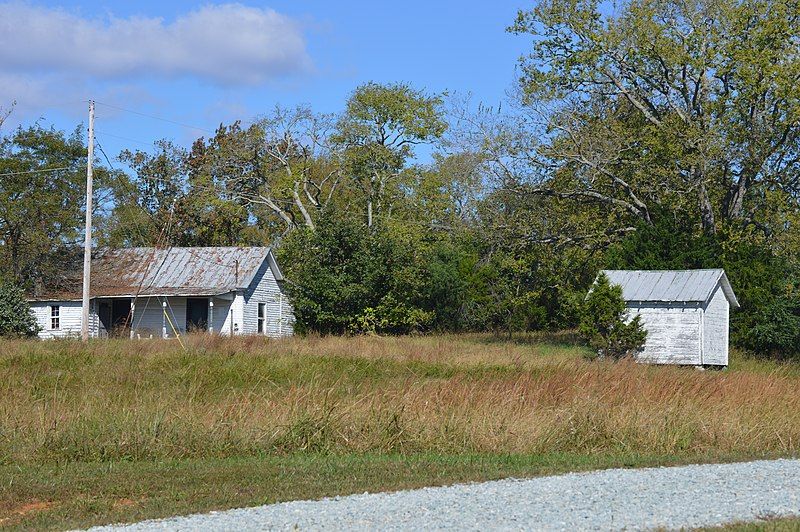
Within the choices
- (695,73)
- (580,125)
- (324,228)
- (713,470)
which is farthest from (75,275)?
(713,470)

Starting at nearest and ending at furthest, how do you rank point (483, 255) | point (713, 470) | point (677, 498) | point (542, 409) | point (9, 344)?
point (677, 498)
point (713, 470)
point (542, 409)
point (9, 344)
point (483, 255)

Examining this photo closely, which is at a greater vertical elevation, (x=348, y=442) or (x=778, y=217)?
(x=778, y=217)

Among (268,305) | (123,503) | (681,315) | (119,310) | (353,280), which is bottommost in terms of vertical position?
(123,503)

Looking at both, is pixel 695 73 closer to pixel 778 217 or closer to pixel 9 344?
pixel 778 217

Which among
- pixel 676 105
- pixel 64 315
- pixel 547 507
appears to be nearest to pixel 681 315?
pixel 676 105

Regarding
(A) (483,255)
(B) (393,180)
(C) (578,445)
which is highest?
(B) (393,180)

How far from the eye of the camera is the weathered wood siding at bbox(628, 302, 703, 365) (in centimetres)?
3369

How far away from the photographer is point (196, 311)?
155 ft

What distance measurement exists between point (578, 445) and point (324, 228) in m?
31.5

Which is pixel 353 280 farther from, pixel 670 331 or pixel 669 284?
pixel 670 331

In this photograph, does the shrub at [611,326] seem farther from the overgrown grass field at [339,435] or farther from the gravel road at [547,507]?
the gravel road at [547,507]

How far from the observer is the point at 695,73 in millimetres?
40031

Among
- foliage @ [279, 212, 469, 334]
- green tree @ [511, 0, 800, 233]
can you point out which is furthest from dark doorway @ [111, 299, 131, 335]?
green tree @ [511, 0, 800, 233]

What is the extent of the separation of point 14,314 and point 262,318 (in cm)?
1194
